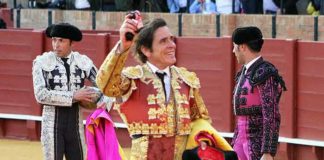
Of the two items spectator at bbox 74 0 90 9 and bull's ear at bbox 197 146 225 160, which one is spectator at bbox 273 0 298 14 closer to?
spectator at bbox 74 0 90 9

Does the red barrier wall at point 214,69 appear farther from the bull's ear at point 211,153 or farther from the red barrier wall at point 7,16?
the bull's ear at point 211,153

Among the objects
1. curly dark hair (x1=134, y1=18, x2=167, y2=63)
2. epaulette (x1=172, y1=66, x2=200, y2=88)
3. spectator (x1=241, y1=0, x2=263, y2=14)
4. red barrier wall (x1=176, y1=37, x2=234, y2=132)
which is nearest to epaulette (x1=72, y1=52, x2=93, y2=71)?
epaulette (x1=172, y1=66, x2=200, y2=88)

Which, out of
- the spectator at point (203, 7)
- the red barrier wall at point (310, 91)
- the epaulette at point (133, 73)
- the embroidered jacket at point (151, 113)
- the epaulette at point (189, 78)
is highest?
the spectator at point (203, 7)

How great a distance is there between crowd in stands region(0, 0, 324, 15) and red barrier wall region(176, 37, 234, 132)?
8.54ft

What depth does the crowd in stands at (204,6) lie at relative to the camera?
50.9 ft

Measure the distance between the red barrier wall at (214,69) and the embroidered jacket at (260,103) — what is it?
5464 mm

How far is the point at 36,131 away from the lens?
14.2 m

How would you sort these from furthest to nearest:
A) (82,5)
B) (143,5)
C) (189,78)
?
(82,5) → (143,5) → (189,78)

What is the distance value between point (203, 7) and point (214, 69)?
361cm

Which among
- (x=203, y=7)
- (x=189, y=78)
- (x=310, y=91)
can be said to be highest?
(x=203, y=7)

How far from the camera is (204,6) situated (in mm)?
16375

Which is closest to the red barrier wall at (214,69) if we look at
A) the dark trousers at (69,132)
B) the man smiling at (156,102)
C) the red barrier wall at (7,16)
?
the dark trousers at (69,132)

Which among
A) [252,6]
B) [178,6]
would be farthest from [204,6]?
[252,6]

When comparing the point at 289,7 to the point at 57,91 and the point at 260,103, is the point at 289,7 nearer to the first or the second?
the point at 57,91
